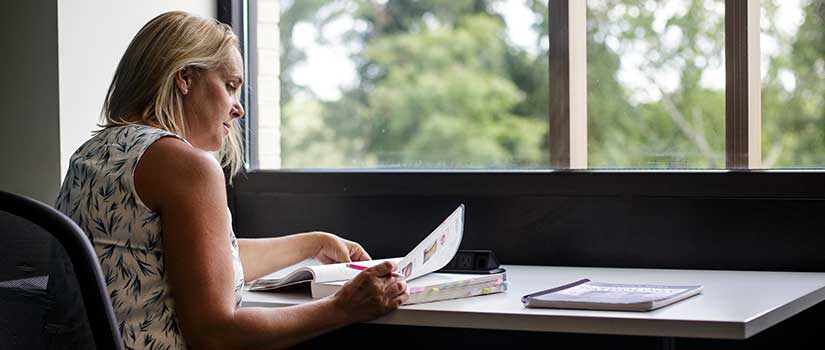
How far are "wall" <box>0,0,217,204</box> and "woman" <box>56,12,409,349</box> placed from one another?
1.88ft

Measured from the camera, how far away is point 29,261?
51.9 inches

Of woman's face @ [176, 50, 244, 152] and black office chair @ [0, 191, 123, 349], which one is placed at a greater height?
woman's face @ [176, 50, 244, 152]

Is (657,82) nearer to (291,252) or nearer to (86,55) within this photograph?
(291,252)

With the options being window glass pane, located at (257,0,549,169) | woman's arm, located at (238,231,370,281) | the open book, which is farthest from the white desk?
window glass pane, located at (257,0,549,169)

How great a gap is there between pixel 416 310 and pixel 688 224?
2.98 ft

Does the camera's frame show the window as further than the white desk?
Yes

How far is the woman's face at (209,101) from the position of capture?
1.80m

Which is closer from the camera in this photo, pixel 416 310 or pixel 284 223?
pixel 416 310

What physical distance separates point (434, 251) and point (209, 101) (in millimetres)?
497

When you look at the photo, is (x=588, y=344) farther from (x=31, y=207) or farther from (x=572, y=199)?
(x=31, y=207)

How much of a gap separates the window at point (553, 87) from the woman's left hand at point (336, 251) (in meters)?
0.51

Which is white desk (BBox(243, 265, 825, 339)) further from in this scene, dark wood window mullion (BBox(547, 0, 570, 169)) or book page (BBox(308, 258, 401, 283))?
dark wood window mullion (BBox(547, 0, 570, 169))

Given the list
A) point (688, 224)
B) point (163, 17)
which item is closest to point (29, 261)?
point (163, 17)

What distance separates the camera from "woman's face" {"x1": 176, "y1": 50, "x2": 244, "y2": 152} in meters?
1.80
